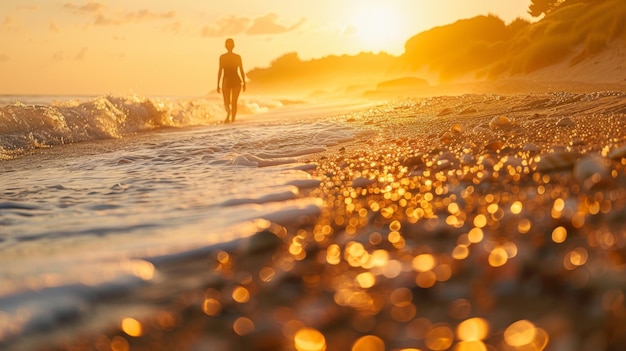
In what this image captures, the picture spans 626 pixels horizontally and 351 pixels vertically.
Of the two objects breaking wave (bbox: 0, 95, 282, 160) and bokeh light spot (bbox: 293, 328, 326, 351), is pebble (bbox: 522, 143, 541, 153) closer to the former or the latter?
bokeh light spot (bbox: 293, 328, 326, 351)

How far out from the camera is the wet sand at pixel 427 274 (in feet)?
3.54

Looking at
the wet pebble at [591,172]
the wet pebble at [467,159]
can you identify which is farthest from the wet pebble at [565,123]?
the wet pebble at [591,172]

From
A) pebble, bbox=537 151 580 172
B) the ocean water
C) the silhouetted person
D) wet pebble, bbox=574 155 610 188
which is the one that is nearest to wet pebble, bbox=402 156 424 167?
the ocean water

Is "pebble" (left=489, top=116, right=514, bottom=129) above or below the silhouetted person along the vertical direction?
below

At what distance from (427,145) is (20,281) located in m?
3.11

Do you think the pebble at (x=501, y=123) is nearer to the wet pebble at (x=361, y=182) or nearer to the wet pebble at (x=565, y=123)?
the wet pebble at (x=565, y=123)

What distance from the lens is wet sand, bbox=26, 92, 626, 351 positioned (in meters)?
1.08

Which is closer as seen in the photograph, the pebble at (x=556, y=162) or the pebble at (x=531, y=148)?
the pebble at (x=556, y=162)

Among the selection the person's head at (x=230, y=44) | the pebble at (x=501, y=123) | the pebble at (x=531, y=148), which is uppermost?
the person's head at (x=230, y=44)

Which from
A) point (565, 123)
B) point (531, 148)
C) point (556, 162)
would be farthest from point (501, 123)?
point (556, 162)

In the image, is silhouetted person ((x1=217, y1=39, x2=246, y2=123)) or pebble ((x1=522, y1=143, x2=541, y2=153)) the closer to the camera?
pebble ((x1=522, y1=143, x2=541, y2=153))

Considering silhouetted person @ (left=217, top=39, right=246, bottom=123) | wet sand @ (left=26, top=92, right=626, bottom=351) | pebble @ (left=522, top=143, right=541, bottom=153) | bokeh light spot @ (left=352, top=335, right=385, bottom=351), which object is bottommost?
bokeh light spot @ (left=352, top=335, right=385, bottom=351)

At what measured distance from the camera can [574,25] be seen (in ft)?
58.8

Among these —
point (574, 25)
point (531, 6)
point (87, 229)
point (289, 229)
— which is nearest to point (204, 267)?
point (289, 229)
